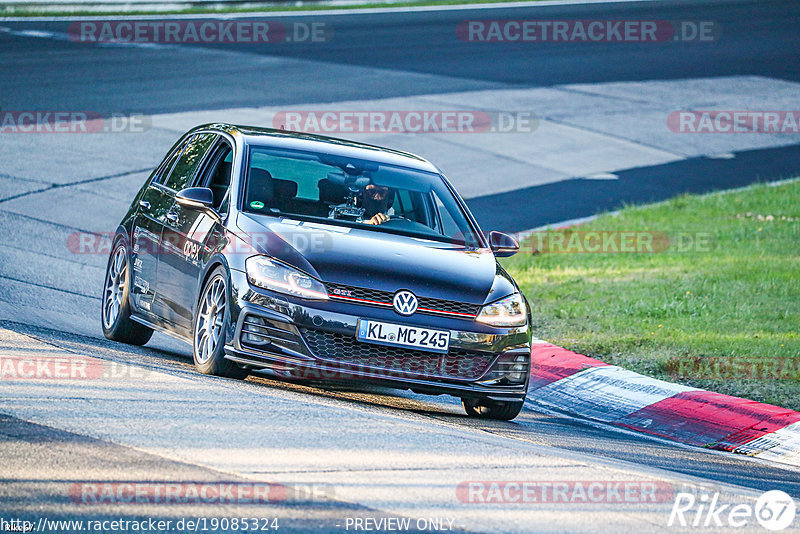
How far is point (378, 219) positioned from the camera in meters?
8.80

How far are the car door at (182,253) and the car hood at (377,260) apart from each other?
512mm

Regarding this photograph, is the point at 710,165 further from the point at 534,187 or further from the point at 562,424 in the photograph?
the point at 562,424

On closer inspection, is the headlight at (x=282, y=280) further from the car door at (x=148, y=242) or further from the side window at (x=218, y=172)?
the car door at (x=148, y=242)

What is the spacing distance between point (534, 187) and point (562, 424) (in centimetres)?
1016

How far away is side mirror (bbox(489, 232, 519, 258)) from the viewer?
29.6ft

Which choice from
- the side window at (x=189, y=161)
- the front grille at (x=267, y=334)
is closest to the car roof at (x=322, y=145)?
the side window at (x=189, y=161)

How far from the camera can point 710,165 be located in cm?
2127

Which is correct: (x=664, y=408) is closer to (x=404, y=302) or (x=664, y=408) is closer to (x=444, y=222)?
(x=444, y=222)

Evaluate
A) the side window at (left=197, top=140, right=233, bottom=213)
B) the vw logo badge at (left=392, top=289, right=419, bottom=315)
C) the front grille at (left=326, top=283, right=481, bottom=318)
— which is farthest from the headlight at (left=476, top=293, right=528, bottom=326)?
the side window at (left=197, top=140, right=233, bottom=213)

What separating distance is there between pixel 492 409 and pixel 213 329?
195 cm

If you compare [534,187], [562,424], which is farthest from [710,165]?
[562,424]

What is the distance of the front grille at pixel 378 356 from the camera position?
25.0ft

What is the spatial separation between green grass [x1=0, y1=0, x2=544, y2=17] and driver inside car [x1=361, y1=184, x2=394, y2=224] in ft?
83.3

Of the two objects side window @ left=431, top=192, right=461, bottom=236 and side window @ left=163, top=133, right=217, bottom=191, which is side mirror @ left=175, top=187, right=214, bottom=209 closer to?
side window @ left=163, top=133, right=217, bottom=191
